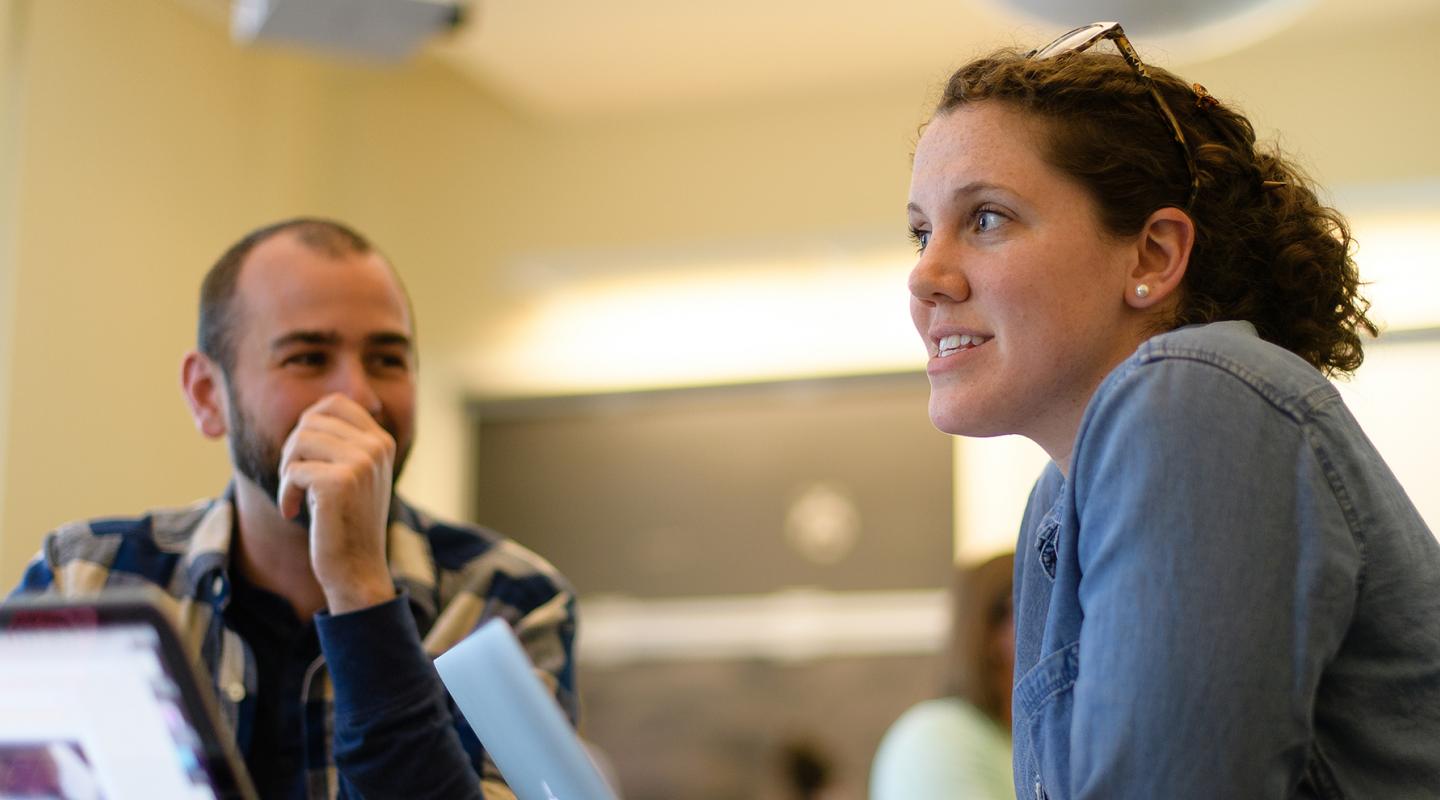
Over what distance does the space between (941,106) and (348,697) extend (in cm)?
72

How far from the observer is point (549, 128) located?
15.0 ft

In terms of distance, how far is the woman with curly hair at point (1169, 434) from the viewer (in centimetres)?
85

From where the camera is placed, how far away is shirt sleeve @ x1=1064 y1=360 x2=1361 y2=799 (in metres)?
0.83

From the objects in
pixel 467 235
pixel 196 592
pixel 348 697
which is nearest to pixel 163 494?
pixel 467 235

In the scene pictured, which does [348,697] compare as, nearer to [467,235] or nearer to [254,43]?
[254,43]

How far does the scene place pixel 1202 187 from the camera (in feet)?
3.82

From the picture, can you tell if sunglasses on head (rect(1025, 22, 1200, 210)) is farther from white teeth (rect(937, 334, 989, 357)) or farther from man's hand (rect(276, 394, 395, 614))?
man's hand (rect(276, 394, 395, 614))

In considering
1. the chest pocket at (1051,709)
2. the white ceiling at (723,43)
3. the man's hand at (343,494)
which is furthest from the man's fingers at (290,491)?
the white ceiling at (723,43)

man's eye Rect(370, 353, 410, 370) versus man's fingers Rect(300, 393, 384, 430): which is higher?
man's eye Rect(370, 353, 410, 370)

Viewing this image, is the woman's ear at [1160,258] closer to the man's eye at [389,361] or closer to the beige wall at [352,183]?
the man's eye at [389,361]

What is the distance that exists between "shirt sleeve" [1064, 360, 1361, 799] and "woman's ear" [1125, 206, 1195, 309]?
0.74ft

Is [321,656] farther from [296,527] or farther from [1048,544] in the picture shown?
[1048,544]

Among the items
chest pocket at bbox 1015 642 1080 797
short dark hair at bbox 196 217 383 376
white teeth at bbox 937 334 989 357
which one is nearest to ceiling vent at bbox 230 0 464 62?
short dark hair at bbox 196 217 383 376

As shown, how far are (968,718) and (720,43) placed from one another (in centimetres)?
211
